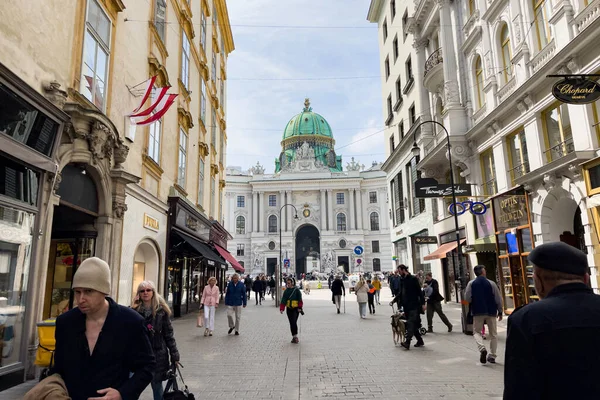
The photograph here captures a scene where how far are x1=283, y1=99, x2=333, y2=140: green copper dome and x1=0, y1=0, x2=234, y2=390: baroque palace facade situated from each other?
222ft

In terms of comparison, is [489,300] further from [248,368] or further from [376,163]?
[376,163]

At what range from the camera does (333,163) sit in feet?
284

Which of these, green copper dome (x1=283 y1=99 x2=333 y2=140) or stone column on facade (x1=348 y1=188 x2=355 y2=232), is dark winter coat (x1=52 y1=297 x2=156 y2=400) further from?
green copper dome (x1=283 y1=99 x2=333 y2=140)

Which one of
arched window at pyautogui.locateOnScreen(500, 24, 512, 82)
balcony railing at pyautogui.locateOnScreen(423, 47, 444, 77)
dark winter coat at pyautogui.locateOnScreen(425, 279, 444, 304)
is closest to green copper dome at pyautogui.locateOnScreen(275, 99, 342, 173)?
balcony railing at pyautogui.locateOnScreen(423, 47, 444, 77)

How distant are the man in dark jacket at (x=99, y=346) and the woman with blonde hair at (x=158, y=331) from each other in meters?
2.28

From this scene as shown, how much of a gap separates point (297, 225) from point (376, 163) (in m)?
23.2

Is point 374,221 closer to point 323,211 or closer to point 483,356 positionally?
point 323,211

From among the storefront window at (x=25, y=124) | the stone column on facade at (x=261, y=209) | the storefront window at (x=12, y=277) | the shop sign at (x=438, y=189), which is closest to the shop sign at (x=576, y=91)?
the shop sign at (x=438, y=189)

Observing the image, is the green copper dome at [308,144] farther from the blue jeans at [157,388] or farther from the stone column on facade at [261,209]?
the blue jeans at [157,388]

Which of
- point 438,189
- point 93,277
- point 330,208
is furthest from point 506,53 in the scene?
point 330,208

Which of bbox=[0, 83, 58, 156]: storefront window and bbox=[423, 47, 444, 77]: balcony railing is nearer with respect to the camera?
bbox=[0, 83, 58, 156]: storefront window

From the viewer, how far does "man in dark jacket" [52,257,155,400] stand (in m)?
2.82

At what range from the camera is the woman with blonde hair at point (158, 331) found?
531 centimetres

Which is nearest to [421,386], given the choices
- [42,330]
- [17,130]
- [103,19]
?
[42,330]
